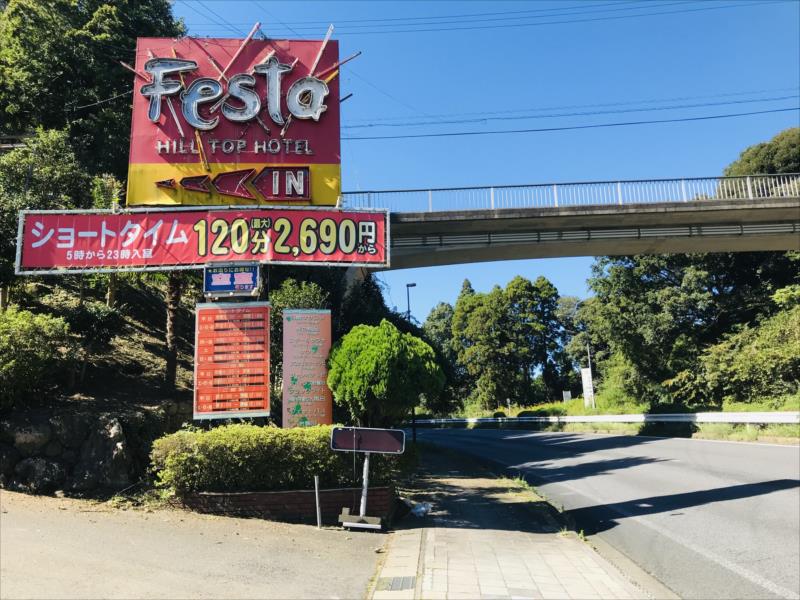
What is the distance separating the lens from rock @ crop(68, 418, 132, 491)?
7.92 meters

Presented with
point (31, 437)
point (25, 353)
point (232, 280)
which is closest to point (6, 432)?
point (31, 437)

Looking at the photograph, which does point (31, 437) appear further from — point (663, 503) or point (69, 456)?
point (663, 503)

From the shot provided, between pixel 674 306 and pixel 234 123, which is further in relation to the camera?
pixel 674 306

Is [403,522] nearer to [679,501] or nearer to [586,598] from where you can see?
[586,598]

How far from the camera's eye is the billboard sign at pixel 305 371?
843cm

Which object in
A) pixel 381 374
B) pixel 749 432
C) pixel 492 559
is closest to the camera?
pixel 492 559

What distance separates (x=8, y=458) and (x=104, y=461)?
1.25 m

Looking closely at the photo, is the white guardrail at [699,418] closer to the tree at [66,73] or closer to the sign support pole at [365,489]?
the sign support pole at [365,489]

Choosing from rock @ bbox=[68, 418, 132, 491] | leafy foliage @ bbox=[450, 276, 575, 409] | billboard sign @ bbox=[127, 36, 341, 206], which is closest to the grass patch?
billboard sign @ bbox=[127, 36, 341, 206]

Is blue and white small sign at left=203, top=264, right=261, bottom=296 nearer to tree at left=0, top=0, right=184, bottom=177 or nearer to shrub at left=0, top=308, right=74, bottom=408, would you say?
shrub at left=0, top=308, right=74, bottom=408

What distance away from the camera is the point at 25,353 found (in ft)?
26.5

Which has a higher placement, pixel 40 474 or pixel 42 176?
pixel 42 176

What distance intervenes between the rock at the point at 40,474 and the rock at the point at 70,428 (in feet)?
1.15

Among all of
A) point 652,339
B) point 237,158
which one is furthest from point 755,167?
point 237,158
